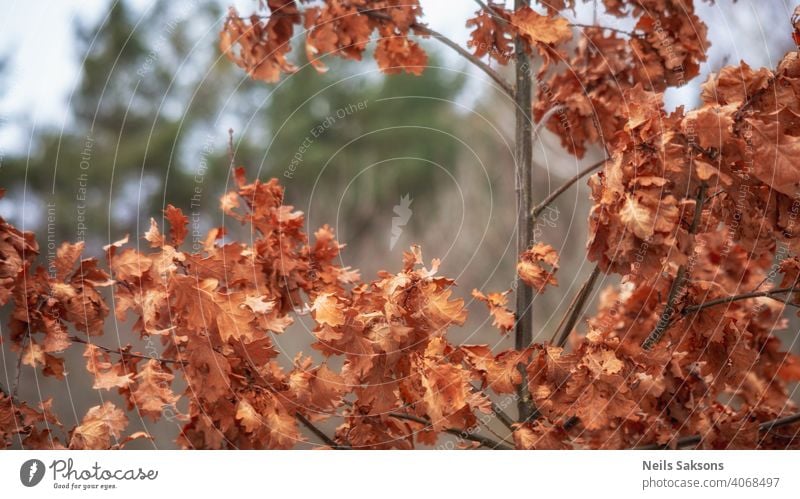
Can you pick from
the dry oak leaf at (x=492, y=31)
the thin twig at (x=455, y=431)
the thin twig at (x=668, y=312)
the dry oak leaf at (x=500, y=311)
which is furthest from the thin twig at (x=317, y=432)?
the dry oak leaf at (x=492, y=31)

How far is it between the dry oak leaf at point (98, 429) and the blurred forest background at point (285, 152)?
102mm

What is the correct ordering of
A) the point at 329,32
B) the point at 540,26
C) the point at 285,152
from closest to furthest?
the point at 540,26, the point at 329,32, the point at 285,152

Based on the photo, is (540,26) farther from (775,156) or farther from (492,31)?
(775,156)

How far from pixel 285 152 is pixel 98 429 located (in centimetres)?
195

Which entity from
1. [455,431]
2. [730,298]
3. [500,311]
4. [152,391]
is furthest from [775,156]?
[152,391]

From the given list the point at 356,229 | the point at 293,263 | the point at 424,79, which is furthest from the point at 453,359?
the point at 424,79

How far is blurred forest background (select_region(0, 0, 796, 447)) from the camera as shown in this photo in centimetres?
108

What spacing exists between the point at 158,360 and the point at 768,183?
568 millimetres

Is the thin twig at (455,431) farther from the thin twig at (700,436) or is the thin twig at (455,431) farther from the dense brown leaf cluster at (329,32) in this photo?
the dense brown leaf cluster at (329,32)

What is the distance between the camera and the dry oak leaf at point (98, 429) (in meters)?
0.75

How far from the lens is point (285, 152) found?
8.64ft

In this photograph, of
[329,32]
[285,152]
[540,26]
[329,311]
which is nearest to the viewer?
[329,311]

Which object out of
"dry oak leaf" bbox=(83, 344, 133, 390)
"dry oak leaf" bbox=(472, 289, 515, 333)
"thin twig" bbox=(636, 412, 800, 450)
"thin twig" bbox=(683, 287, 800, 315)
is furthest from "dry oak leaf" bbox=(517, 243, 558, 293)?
"dry oak leaf" bbox=(83, 344, 133, 390)

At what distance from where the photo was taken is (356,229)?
9.12 feet
